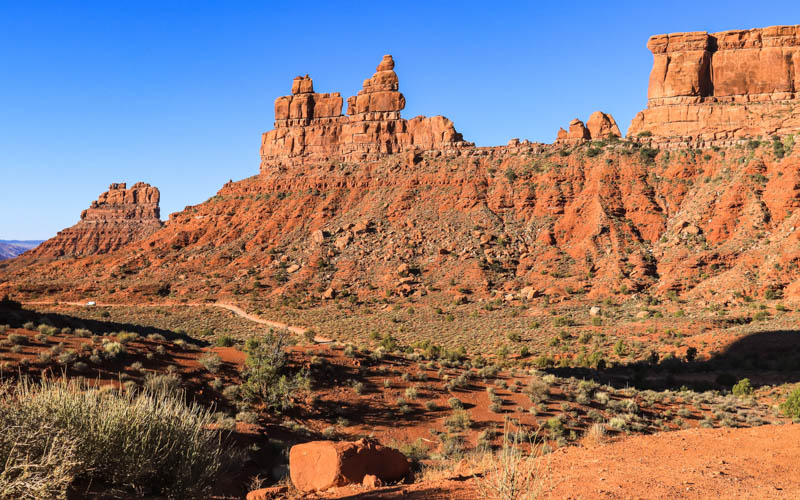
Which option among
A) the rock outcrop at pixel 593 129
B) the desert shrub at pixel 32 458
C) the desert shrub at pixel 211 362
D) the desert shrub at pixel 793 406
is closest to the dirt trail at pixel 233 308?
the desert shrub at pixel 211 362

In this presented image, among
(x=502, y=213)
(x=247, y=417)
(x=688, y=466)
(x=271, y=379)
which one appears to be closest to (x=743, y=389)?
(x=688, y=466)

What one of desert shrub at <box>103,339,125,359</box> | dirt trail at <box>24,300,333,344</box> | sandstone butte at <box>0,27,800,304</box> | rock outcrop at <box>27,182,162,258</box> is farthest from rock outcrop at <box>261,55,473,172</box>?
desert shrub at <box>103,339,125,359</box>

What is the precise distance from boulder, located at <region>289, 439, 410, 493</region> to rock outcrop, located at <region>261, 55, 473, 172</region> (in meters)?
66.1

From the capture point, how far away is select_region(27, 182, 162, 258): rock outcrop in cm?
12238

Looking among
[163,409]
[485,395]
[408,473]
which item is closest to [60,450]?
[163,409]

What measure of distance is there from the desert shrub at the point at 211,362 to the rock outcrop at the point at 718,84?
60805 mm

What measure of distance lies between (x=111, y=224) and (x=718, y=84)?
13201 cm

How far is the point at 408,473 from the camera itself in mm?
9977

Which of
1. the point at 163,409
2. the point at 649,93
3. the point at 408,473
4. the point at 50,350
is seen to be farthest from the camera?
the point at 649,93

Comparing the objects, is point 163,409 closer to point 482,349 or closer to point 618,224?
point 482,349

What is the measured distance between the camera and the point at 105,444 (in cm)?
678

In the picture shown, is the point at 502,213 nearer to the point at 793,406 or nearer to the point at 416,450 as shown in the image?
the point at 793,406

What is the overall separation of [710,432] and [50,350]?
1846cm

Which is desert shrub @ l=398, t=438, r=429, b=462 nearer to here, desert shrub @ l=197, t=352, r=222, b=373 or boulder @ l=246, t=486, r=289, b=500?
boulder @ l=246, t=486, r=289, b=500
